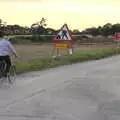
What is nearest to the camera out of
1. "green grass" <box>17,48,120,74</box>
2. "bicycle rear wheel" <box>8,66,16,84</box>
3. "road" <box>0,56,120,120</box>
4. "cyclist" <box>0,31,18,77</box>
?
"road" <box>0,56,120,120</box>

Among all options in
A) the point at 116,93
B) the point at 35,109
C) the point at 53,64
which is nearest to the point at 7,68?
the point at 116,93

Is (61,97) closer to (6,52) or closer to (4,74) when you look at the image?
(4,74)

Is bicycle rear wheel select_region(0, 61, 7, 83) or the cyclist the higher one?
the cyclist

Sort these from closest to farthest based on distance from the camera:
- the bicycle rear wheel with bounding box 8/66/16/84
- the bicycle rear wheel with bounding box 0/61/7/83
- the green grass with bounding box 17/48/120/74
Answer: the bicycle rear wheel with bounding box 0/61/7/83 < the bicycle rear wheel with bounding box 8/66/16/84 < the green grass with bounding box 17/48/120/74

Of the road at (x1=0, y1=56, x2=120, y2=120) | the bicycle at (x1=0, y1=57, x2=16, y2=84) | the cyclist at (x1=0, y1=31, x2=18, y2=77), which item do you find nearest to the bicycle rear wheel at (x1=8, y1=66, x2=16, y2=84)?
the bicycle at (x1=0, y1=57, x2=16, y2=84)

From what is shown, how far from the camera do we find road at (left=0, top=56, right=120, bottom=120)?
10.9m

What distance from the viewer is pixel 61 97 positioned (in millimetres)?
13742

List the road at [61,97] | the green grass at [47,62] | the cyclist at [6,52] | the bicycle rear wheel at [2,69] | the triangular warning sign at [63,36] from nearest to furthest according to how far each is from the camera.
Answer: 1. the road at [61,97]
2. the bicycle rear wheel at [2,69]
3. the cyclist at [6,52]
4. the green grass at [47,62]
5. the triangular warning sign at [63,36]

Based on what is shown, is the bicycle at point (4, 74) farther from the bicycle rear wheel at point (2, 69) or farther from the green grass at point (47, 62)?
the green grass at point (47, 62)

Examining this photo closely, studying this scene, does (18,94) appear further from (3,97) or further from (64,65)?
(64,65)

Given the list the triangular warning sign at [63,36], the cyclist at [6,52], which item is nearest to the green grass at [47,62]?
the triangular warning sign at [63,36]

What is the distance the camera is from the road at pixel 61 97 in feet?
35.8

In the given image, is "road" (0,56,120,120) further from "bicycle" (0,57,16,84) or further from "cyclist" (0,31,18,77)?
"cyclist" (0,31,18,77)

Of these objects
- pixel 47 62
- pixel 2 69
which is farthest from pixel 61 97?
pixel 47 62
